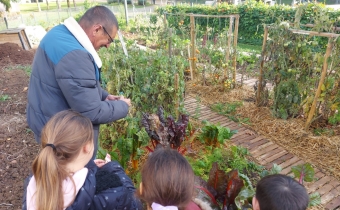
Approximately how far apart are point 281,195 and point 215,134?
6.98 ft

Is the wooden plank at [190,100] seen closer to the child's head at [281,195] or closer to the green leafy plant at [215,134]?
the green leafy plant at [215,134]

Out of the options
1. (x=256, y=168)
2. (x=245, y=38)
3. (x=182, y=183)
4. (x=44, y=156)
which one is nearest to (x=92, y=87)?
(x=44, y=156)

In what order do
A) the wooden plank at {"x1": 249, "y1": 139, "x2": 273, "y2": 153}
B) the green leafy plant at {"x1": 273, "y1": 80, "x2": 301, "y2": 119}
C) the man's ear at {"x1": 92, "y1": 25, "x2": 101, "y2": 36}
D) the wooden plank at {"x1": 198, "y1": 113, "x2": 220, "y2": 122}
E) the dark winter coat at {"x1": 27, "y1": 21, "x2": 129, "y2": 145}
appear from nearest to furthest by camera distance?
the dark winter coat at {"x1": 27, "y1": 21, "x2": 129, "y2": 145}, the man's ear at {"x1": 92, "y1": 25, "x2": 101, "y2": 36}, the wooden plank at {"x1": 249, "y1": 139, "x2": 273, "y2": 153}, the green leafy plant at {"x1": 273, "y1": 80, "x2": 301, "y2": 119}, the wooden plank at {"x1": 198, "y1": 113, "x2": 220, "y2": 122}

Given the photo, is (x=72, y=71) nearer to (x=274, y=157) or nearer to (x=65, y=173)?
(x=65, y=173)

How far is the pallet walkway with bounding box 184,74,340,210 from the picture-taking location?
2904 millimetres

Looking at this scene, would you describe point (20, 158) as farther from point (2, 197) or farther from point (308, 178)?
point (308, 178)

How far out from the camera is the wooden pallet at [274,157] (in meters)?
2.90

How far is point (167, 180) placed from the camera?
4.25 feet

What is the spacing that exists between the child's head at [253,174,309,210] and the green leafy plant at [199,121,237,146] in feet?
6.50

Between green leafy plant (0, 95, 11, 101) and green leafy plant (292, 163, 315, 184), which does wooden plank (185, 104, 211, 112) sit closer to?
green leafy plant (292, 163, 315, 184)

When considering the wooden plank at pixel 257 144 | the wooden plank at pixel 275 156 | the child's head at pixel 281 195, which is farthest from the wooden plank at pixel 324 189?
the child's head at pixel 281 195

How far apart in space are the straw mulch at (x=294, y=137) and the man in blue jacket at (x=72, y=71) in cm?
292

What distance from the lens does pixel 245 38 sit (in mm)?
Answer: 14078

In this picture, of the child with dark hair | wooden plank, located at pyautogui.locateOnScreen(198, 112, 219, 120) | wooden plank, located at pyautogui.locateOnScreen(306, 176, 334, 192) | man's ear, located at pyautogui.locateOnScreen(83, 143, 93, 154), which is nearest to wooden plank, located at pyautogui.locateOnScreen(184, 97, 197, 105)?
wooden plank, located at pyautogui.locateOnScreen(198, 112, 219, 120)
